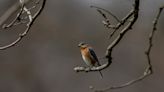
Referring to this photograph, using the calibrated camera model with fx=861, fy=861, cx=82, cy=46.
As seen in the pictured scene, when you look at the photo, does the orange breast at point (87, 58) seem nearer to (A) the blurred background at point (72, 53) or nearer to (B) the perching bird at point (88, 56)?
(B) the perching bird at point (88, 56)

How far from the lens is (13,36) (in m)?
19.6

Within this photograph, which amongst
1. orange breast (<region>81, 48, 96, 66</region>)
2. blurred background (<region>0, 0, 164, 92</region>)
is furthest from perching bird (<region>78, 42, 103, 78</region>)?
blurred background (<region>0, 0, 164, 92</region>)

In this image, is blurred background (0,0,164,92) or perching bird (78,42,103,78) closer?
perching bird (78,42,103,78)

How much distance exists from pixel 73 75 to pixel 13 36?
64.2 inches

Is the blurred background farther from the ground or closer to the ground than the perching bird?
closer to the ground

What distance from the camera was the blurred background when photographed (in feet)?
61.9

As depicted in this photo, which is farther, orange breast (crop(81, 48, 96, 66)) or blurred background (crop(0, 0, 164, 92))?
blurred background (crop(0, 0, 164, 92))

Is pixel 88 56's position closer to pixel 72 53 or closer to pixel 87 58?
pixel 87 58

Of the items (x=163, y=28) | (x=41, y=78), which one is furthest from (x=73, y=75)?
(x=163, y=28)

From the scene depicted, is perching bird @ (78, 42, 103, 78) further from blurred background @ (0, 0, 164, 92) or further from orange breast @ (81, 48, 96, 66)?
blurred background @ (0, 0, 164, 92)

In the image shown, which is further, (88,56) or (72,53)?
(72,53)

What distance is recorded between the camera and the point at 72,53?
20.5 meters

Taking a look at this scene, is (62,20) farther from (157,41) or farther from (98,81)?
(98,81)

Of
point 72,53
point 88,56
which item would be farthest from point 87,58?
point 72,53
